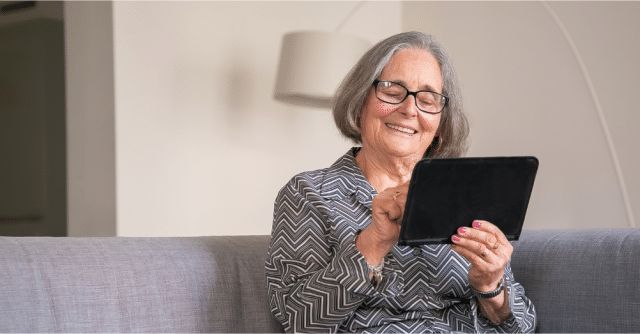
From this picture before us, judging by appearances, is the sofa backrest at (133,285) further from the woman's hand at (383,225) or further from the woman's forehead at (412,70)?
the woman's forehead at (412,70)

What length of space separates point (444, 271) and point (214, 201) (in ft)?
5.36

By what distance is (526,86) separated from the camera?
9.07 ft

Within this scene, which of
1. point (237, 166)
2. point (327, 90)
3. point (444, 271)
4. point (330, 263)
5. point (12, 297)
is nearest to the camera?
point (12, 297)

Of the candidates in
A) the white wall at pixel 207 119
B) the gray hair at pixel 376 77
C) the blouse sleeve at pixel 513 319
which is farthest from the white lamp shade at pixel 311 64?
the blouse sleeve at pixel 513 319

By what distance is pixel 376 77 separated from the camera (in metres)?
1.35

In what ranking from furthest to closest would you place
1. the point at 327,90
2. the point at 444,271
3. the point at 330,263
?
→ the point at 327,90 → the point at 444,271 → the point at 330,263

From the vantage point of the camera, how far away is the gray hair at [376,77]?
135cm

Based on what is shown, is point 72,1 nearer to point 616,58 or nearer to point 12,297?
point 12,297

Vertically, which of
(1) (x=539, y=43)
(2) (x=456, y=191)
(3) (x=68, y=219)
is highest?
(1) (x=539, y=43)

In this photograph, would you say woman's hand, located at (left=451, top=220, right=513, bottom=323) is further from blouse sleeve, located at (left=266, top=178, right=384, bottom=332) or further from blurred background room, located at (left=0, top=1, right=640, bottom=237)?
blurred background room, located at (left=0, top=1, right=640, bottom=237)

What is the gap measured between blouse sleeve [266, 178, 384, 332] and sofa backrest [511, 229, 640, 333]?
49 cm

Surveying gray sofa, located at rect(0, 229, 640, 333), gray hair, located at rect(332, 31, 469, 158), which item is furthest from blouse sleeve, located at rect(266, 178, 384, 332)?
gray hair, located at rect(332, 31, 469, 158)

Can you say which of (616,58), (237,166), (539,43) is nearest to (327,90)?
(237,166)

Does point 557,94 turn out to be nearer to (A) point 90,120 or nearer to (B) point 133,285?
(A) point 90,120
